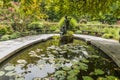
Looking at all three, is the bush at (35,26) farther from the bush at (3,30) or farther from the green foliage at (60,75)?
the green foliage at (60,75)

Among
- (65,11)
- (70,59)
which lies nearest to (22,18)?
(65,11)

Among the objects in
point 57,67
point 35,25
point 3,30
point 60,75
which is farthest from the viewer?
point 35,25

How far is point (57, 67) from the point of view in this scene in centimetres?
783

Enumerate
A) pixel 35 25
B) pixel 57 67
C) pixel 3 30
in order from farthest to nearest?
pixel 35 25
pixel 3 30
pixel 57 67

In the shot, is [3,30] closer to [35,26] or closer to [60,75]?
[35,26]

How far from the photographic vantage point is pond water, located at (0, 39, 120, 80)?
269 inches

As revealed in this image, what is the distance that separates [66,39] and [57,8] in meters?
4.22

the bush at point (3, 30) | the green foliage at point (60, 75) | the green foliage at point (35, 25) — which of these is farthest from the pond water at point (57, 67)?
the green foliage at point (35, 25)

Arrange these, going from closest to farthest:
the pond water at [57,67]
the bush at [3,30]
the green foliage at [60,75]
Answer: the green foliage at [60,75] → the pond water at [57,67] → the bush at [3,30]

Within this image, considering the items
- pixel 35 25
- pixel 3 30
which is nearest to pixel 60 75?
pixel 3 30

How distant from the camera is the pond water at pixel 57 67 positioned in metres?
6.84

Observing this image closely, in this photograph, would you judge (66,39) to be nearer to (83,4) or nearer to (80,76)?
(83,4)

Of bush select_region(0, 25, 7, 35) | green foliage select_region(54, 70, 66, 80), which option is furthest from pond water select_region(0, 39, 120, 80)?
bush select_region(0, 25, 7, 35)

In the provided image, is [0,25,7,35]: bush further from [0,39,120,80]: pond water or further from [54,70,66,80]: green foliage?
[54,70,66,80]: green foliage
